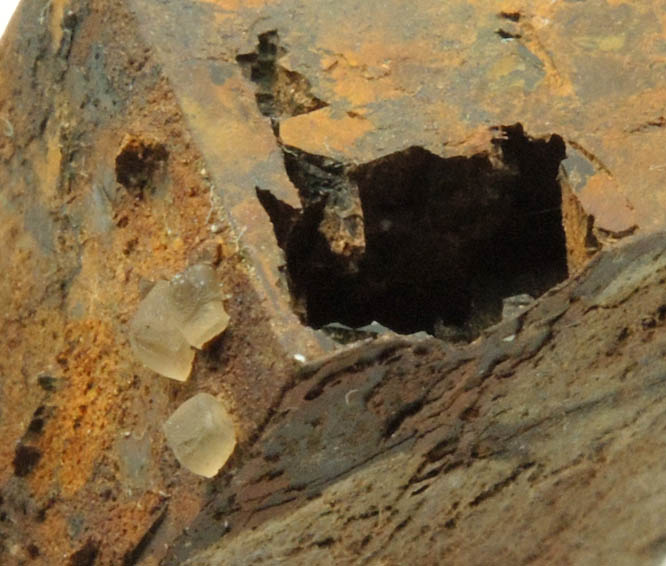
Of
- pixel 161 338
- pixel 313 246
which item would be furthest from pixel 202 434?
pixel 313 246

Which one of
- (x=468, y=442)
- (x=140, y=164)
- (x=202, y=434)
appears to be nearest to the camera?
(x=202, y=434)

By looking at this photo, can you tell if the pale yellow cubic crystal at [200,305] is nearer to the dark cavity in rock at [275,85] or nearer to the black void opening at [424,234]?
the black void opening at [424,234]

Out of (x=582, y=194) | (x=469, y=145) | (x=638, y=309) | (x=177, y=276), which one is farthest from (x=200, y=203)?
(x=638, y=309)

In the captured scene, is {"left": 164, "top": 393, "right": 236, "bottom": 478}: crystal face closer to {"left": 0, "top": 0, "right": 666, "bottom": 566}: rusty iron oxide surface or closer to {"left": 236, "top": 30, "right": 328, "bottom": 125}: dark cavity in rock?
{"left": 0, "top": 0, "right": 666, "bottom": 566}: rusty iron oxide surface

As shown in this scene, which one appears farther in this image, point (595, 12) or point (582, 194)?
point (595, 12)

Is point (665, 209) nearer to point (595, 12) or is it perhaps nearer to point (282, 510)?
point (595, 12)

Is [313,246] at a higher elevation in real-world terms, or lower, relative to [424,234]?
higher

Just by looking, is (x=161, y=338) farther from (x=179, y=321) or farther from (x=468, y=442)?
(x=468, y=442)

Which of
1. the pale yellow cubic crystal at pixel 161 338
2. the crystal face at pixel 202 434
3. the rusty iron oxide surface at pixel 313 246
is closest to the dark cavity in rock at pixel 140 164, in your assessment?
the rusty iron oxide surface at pixel 313 246
